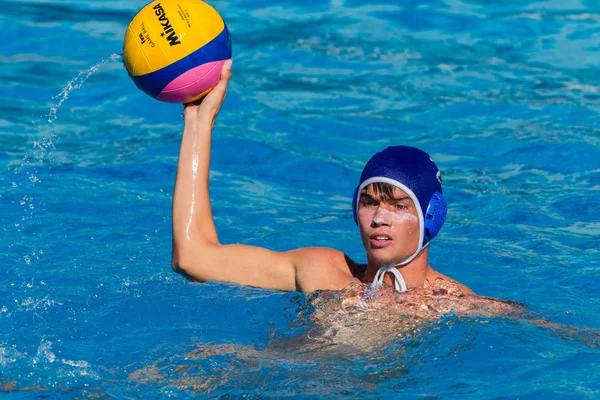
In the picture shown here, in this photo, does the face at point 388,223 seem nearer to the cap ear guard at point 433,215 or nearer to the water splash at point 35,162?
the cap ear guard at point 433,215

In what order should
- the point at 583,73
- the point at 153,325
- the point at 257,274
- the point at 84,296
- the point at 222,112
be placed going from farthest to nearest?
the point at 583,73 → the point at 222,112 → the point at 84,296 → the point at 153,325 → the point at 257,274

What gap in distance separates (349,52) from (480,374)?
8025 mm

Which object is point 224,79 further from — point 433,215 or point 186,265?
point 433,215

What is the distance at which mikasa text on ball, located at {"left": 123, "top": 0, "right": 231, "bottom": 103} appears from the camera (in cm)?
529

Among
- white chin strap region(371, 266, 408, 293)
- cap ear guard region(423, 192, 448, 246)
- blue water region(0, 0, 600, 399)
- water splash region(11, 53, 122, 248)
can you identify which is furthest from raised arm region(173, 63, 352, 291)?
water splash region(11, 53, 122, 248)

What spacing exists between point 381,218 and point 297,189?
13.1 ft

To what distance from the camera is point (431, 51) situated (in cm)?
1276

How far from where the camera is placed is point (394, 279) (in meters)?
5.32

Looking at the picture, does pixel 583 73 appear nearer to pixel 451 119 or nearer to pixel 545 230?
pixel 451 119

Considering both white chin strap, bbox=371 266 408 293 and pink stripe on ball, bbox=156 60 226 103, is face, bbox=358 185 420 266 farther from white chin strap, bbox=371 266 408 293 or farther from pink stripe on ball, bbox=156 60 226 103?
pink stripe on ball, bbox=156 60 226 103

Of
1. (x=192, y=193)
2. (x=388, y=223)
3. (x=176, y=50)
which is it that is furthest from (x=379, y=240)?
(x=176, y=50)

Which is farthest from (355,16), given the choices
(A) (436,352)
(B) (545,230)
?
(A) (436,352)

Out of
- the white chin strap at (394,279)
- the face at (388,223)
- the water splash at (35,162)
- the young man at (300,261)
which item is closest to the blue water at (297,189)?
the water splash at (35,162)

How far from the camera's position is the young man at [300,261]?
16.6 feet
